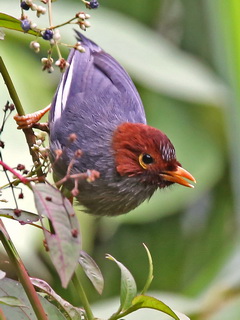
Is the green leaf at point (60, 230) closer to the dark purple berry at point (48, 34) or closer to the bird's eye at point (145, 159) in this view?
the dark purple berry at point (48, 34)

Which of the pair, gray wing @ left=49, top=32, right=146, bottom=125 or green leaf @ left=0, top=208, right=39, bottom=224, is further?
gray wing @ left=49, top=32, right=146, bottom=125

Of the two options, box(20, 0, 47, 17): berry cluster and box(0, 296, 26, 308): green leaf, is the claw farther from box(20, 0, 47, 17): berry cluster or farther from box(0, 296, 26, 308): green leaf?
box(0, 296, 26, 308): green leaf

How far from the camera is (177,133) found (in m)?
4.80

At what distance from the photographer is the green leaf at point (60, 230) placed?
1.33 m

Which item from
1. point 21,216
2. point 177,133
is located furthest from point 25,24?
point 177,133

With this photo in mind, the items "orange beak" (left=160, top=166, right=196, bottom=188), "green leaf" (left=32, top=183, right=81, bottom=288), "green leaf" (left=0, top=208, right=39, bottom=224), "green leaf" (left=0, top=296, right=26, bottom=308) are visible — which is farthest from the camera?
"orange beak" (left=160, top=166, right=196, bottom=188)

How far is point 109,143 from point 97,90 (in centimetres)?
24

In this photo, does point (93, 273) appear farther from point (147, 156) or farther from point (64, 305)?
point (147, 156)

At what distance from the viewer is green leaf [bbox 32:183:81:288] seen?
4.35 feet

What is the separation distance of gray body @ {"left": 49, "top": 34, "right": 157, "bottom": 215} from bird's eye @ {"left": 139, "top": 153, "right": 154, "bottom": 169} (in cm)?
7

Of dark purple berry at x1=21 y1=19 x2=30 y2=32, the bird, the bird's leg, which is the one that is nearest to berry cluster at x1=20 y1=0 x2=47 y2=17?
dark purple berry at x1=21 y1=19 x2=30 y2=32

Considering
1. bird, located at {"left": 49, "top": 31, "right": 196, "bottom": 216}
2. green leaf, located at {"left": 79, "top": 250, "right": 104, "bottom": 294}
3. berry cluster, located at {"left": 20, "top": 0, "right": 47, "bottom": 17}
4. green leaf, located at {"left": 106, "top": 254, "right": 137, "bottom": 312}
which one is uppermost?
berry cluster, located at {"left": 20, "top": 0, "right": 47, "bottom": 17}

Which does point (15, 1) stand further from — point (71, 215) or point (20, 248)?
point (71, 215)

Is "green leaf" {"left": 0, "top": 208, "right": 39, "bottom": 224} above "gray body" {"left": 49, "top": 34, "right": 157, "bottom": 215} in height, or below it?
above
